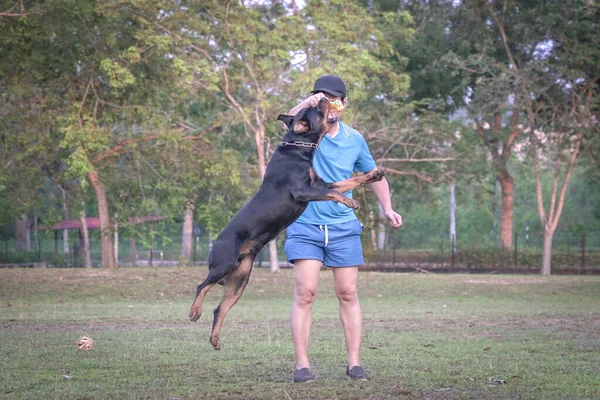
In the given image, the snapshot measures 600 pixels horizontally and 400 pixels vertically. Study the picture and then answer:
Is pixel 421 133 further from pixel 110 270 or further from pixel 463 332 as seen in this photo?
pixel 463 332

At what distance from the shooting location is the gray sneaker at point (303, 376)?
6.14 metres

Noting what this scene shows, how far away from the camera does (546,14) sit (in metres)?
27.1

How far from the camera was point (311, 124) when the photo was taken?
616cm

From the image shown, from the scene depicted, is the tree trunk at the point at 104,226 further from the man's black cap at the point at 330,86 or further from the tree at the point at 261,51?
the man's black cap at the point at 330,86

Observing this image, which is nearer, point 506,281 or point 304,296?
point 304,296

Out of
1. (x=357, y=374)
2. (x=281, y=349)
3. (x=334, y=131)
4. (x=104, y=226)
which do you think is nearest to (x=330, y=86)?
(x=334, y=131)

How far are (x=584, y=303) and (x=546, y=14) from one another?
45.6 feet

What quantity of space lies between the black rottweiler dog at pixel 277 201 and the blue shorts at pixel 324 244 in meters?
0.29

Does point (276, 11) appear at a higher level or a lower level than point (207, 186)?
higher

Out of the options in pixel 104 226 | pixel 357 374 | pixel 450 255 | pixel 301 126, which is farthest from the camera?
pixel 450 255

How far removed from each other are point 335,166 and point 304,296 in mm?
1053

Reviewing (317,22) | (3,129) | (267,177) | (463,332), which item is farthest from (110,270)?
(267,177)

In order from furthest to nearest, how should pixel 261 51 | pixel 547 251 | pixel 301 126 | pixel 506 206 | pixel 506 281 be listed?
1. pixel 506 206
2. pixel 547 251
3. pixel 261 51
4. pixel 506 281
5. pixel 301 126

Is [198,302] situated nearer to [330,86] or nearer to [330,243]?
[330,243]
